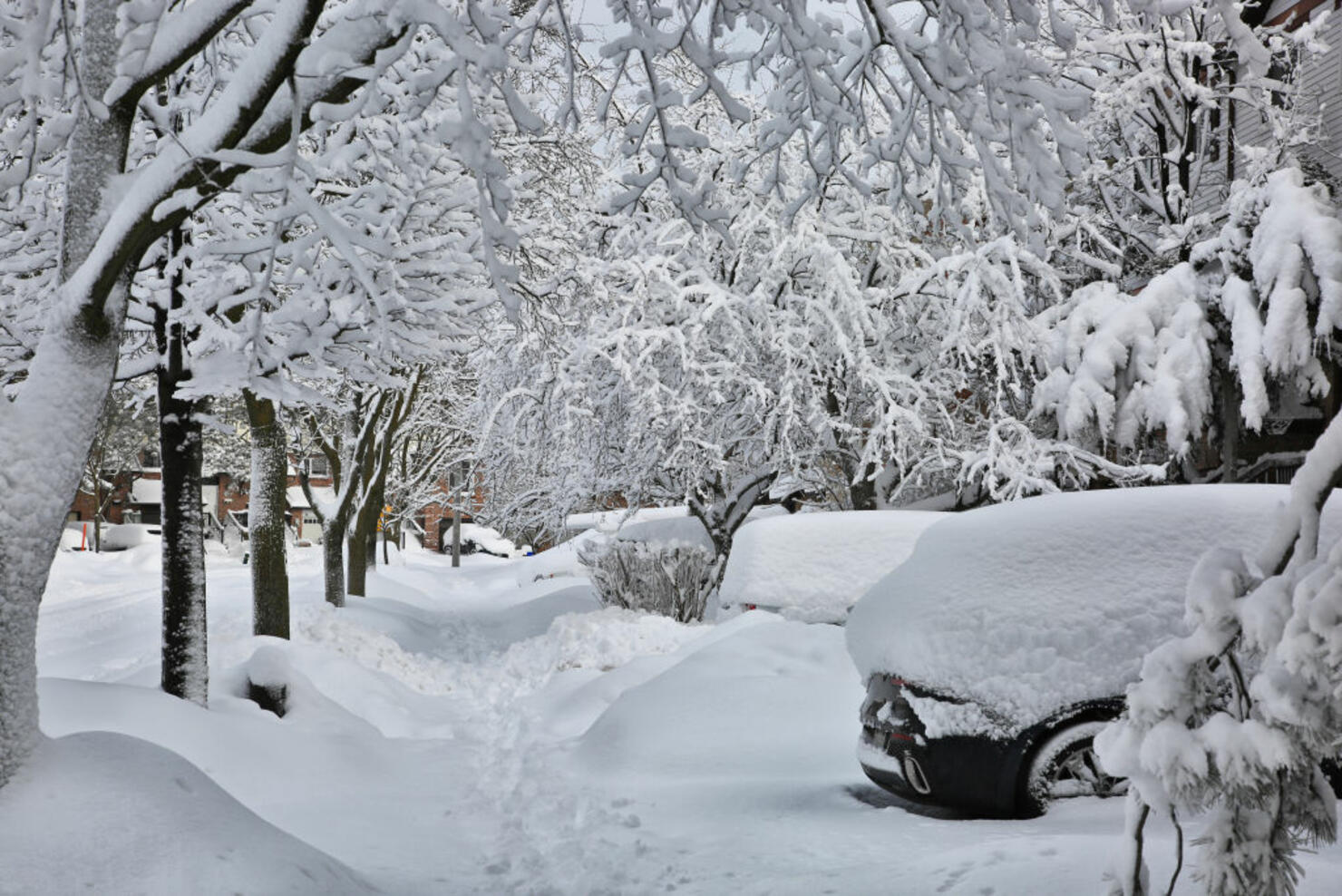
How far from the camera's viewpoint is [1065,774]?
559 centimetres

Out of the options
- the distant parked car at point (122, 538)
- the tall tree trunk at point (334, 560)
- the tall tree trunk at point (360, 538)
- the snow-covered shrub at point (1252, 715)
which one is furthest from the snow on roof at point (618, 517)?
the distant parked car at point (122, 538)

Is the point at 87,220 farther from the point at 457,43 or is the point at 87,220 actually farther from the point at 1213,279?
the point at 1213,279

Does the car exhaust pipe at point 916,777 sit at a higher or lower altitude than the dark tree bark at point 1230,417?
lower

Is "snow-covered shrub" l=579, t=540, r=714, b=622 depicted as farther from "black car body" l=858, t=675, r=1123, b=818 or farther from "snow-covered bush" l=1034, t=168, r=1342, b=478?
"black car body" l=858, t=675, r=1123, b=818

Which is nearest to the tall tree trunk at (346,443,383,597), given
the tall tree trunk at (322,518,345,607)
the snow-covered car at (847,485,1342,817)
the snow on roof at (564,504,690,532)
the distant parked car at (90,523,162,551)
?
the tall tree trunk at (322,518,345,607)

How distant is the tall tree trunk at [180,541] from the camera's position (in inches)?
323

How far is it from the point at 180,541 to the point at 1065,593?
6338mm

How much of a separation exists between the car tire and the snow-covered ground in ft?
0.31

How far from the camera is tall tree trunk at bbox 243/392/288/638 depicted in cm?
1128

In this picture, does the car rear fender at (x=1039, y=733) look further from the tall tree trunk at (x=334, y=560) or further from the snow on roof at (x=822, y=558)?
the tall tree trunk at (x=334, y=560)

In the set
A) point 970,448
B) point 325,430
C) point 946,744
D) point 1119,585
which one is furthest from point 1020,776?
point 325,430

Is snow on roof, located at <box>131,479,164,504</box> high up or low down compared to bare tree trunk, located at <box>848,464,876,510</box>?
up

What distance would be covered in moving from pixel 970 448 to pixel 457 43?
13.4 m

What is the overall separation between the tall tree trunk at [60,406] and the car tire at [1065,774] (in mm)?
4641
